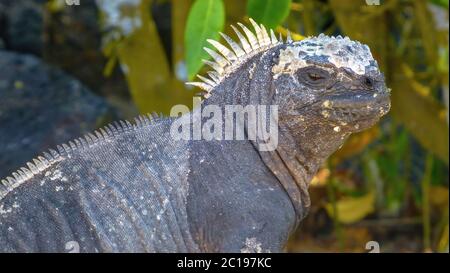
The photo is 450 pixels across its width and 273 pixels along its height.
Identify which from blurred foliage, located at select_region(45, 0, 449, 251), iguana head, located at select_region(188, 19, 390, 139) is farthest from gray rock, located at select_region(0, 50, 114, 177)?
iguana head, located at select_region(188, 19, 390, 139)

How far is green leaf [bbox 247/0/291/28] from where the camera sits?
4922 mm

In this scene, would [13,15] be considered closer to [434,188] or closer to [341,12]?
[341,12]

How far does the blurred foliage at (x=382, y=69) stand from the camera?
6.50 m

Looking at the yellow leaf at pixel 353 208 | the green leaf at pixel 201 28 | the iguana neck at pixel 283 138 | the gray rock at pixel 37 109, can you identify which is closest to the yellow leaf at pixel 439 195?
the yellow leaf at pixel 353 208

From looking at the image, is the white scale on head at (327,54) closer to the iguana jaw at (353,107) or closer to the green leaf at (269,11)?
the iguana jaw at (353,107)

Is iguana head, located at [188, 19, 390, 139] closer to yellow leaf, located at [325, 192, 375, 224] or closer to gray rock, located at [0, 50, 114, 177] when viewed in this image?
gray rock, located at [0, 50, 114, 177]

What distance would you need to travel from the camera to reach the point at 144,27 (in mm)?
7160

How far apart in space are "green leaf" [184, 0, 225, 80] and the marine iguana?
0.93 metres

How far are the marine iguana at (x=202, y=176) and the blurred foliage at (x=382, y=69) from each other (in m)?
0.98

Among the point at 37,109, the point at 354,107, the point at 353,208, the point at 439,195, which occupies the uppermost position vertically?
the point at 354,107

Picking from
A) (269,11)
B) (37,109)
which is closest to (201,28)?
(269,11)

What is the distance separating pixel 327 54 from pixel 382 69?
3495 millimetres

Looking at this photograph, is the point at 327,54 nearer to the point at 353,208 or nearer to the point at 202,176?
the point at 202,176

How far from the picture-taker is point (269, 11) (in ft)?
16.3
